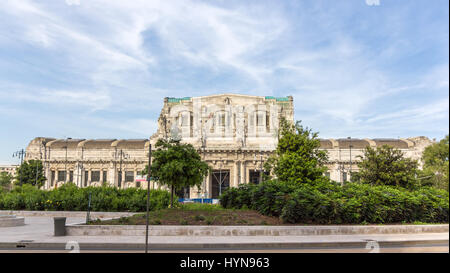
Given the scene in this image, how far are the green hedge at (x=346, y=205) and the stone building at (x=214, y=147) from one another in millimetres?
39982

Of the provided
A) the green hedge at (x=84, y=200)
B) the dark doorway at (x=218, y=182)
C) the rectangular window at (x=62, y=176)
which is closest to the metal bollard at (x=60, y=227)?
the green hedge at (x=84, y=200)

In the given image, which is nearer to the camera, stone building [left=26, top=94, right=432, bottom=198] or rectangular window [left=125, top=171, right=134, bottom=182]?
stone building [left=26, top=94, right=432, bottom=198]

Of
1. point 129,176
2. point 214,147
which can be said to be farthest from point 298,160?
point 129,176

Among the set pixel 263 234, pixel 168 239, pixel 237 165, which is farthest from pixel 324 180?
pixel 237 165

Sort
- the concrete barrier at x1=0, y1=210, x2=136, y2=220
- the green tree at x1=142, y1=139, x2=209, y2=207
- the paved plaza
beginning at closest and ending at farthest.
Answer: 1. the paved plaza
2. the green tree at x1=142, y1=139, x2=209, y2=207
3. the concrete barrier at x1=0, y1=210, x2=136, y2=220

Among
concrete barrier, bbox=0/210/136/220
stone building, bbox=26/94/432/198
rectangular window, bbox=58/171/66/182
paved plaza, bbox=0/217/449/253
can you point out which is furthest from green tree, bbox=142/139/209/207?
rectangular window, bbox=58/171/66/182

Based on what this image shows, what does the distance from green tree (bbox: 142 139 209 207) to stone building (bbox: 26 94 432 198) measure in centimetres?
3714

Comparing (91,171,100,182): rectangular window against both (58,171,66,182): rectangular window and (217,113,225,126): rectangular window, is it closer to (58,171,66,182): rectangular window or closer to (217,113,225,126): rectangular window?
(58,171,66,182): rectangular window

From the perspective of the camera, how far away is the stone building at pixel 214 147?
6112 cm

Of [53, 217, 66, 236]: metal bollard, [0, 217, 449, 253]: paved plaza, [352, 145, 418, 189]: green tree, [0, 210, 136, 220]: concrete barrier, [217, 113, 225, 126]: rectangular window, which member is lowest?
[0, 210, 136, 220]: concrete barrier

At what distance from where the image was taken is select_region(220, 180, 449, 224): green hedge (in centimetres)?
1627

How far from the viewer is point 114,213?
24422 mm

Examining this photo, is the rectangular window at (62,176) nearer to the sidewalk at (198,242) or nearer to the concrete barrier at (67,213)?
the concrete barrier at (67,213)

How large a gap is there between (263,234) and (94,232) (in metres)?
7.08
